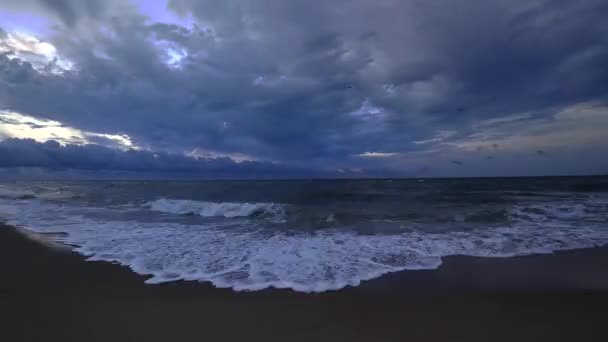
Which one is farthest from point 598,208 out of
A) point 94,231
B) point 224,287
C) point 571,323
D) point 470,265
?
point 94,231

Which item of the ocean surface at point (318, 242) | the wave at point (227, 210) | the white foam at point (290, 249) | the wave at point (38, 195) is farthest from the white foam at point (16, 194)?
Result: the white foam at point (290, 249)

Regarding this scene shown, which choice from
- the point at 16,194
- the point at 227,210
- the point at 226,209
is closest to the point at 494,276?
the point at 227,210

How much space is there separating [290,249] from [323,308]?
3.84 metres

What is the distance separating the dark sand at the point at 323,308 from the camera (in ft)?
12.8

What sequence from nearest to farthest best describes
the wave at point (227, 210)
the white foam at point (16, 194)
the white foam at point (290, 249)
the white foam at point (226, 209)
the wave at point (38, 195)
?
the white foam at point (290, 249)
the wave at point (227, 210)
the white foam at point (226, 209)
the wave at point (38, 195)
the white foam at point (16, 194)

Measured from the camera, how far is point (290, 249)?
8375 millimetres

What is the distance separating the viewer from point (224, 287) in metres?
5.50

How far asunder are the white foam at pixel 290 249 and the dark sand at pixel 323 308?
0.57 metres

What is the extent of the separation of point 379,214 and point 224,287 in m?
11.9

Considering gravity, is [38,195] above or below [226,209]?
below

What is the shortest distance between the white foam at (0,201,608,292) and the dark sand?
57cm

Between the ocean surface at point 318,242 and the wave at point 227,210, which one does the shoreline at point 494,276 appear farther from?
the wave at point 227,210

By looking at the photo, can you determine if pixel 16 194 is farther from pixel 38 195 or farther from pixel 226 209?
pixel 226 209

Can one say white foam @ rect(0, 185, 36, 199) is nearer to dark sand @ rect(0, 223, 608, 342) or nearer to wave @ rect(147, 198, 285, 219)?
wave @ rect(147, 198, 285, 219)
